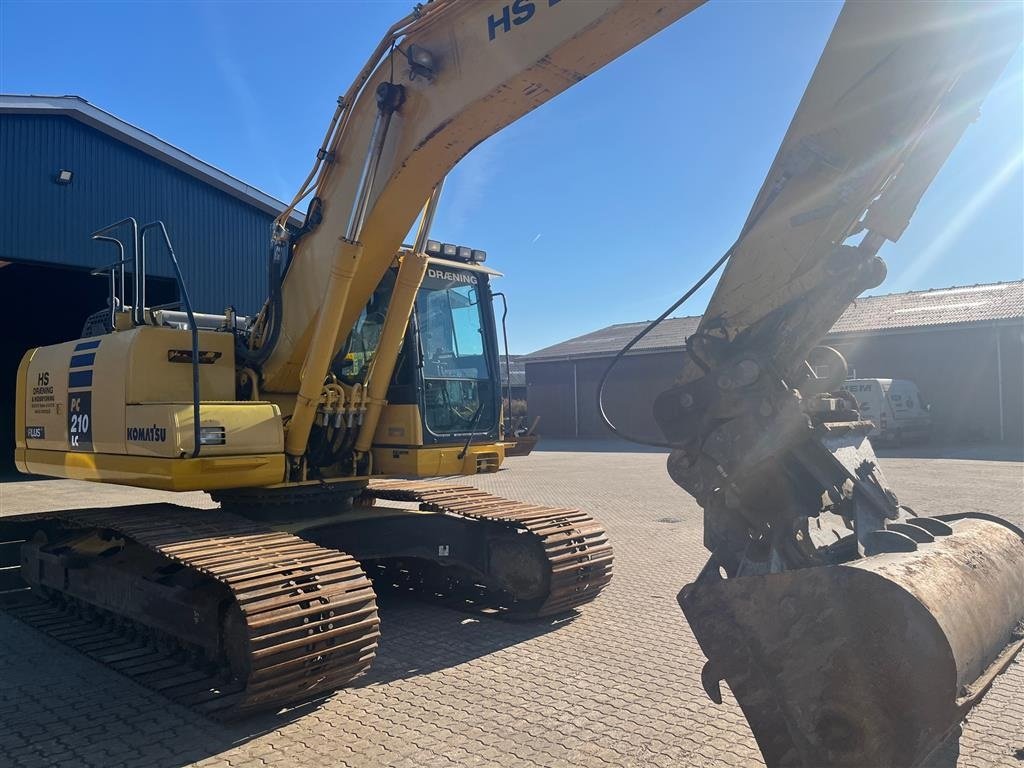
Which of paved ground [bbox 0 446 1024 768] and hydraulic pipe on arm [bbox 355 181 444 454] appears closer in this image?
paved ground [bbox 0 446 1024 768]

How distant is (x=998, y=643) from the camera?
3182mm

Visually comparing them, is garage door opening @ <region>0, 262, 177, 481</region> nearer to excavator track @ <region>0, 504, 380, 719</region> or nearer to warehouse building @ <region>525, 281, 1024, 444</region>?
excavator track @ <region>0, 504, 380, 719</region>

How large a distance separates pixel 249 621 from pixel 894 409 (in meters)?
23.9

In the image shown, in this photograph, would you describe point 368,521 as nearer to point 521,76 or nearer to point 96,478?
point 96,478

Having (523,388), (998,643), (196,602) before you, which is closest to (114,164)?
(196,602)

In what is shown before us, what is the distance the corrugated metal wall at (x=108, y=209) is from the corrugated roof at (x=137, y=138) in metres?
0.21

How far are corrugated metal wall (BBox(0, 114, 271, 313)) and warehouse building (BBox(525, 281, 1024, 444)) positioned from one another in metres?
12.8

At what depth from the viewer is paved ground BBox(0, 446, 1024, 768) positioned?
13.2 feet

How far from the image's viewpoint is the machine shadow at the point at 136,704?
13.6 feet

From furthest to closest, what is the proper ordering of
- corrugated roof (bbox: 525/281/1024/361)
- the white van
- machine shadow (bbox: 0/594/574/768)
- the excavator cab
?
corrugated roof (bbox: 525/281/1024/361) < the white van < the excavator cab < machine shadow (bbox: 0/594/574/768)

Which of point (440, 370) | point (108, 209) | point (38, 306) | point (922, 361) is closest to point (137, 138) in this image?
point (108, 209)

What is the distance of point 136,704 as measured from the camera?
15.9 ft

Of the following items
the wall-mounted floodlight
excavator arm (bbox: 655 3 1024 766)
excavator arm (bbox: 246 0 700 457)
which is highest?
the wall-mounted floodlight

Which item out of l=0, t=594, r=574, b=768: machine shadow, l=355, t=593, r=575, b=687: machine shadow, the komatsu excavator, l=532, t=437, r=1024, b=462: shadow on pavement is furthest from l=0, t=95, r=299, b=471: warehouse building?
l=355, t=593, r=575, b=687: machine shadow
